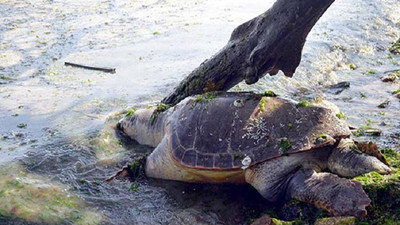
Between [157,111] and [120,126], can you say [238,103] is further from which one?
[120,126]

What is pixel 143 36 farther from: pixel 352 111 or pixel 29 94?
pixel 352 111

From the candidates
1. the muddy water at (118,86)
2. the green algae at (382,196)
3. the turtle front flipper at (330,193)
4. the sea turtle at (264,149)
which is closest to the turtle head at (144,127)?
the muddy water at (118,86)

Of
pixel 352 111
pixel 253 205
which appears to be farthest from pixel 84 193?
pixel 352 111

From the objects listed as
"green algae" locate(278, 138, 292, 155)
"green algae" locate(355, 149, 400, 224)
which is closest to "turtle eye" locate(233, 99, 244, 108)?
"green algae" locate(278, 138, 292, 155)

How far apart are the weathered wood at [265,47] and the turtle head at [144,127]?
62cm

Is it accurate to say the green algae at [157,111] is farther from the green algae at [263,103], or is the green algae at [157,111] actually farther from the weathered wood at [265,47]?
the green algae at [263,103]

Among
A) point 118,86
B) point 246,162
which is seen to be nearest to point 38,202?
point 246,162

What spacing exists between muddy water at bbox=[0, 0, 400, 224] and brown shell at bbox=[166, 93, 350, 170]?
421 mm

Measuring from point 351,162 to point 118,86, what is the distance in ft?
13.1

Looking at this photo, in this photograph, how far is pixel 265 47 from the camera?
13.9 feet

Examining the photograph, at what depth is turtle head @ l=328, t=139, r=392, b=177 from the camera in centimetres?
344

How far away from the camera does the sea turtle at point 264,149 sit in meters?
3.48

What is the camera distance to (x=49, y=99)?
5898 millimetres

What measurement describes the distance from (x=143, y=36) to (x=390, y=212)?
685cm
